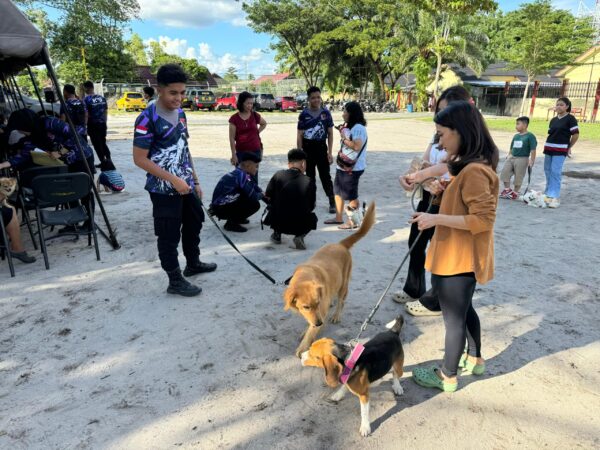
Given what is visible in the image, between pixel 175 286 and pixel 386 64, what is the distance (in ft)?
146

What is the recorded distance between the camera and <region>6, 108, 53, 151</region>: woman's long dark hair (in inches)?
196

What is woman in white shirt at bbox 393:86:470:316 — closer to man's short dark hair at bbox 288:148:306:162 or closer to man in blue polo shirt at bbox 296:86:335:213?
man's short dark hair at bbox 288:148:306:162

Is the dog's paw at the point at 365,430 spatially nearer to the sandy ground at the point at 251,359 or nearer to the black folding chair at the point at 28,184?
the sandy ground at the point at 251,359

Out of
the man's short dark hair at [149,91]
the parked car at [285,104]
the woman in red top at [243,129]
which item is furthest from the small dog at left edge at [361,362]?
the parked car at [285,104]

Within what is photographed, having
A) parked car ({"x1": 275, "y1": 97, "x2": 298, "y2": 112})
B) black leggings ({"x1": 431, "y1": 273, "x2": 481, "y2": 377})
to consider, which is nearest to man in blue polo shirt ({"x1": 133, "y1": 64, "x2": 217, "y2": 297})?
black leggings ({"x1": 431, "y1": 273, "x2": 481, "y2": 377})

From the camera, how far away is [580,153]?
13031mm

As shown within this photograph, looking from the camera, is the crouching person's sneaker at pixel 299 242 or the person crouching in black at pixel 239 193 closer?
the crouching person's sneaker at pixel 299 242

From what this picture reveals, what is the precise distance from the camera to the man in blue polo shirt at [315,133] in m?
6.26

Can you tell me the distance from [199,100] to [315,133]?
31.2 metres

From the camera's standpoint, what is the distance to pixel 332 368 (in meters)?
2.22

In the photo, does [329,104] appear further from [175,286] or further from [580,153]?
[175,286]

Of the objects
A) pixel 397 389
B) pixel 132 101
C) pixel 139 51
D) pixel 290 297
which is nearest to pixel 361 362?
pixel 397 389

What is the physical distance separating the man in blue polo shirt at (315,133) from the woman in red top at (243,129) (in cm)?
73

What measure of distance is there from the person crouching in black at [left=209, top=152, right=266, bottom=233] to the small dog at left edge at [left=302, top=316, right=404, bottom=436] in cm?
323
